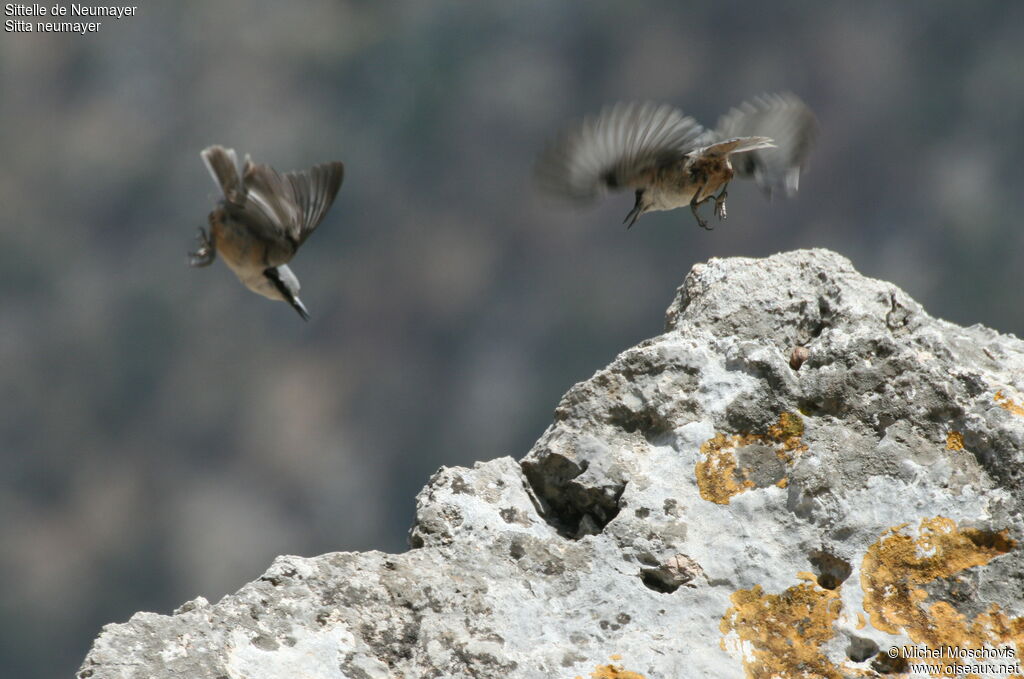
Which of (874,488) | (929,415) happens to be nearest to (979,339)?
(929,415)

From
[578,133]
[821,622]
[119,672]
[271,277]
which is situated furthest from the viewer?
[578,133]

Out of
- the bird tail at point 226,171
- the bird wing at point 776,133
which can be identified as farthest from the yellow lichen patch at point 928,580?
the bird wing at point 776,133

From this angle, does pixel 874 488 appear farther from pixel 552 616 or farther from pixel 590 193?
pixel 590 193

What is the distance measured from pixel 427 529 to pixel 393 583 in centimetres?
18

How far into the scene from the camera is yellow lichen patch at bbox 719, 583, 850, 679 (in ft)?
7.48

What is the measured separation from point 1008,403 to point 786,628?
758mm

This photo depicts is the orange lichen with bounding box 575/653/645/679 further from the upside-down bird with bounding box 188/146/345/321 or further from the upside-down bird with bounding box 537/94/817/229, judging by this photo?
the upside-down bird with bounding box 537/94/817/229

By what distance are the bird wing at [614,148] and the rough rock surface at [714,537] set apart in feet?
3.28

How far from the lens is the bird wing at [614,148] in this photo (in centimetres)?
367

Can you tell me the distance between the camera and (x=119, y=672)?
2.13 meters

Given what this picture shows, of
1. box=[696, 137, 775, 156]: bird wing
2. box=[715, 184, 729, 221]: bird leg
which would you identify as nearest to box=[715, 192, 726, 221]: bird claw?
box=[715, 184, 729, 221]: bird leg

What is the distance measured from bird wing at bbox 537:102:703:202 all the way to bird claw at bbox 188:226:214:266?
1.51 meters

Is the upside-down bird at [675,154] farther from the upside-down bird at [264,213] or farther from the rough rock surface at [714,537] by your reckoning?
the upside-down bird at [264,213]

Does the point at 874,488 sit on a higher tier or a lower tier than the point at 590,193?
lower
